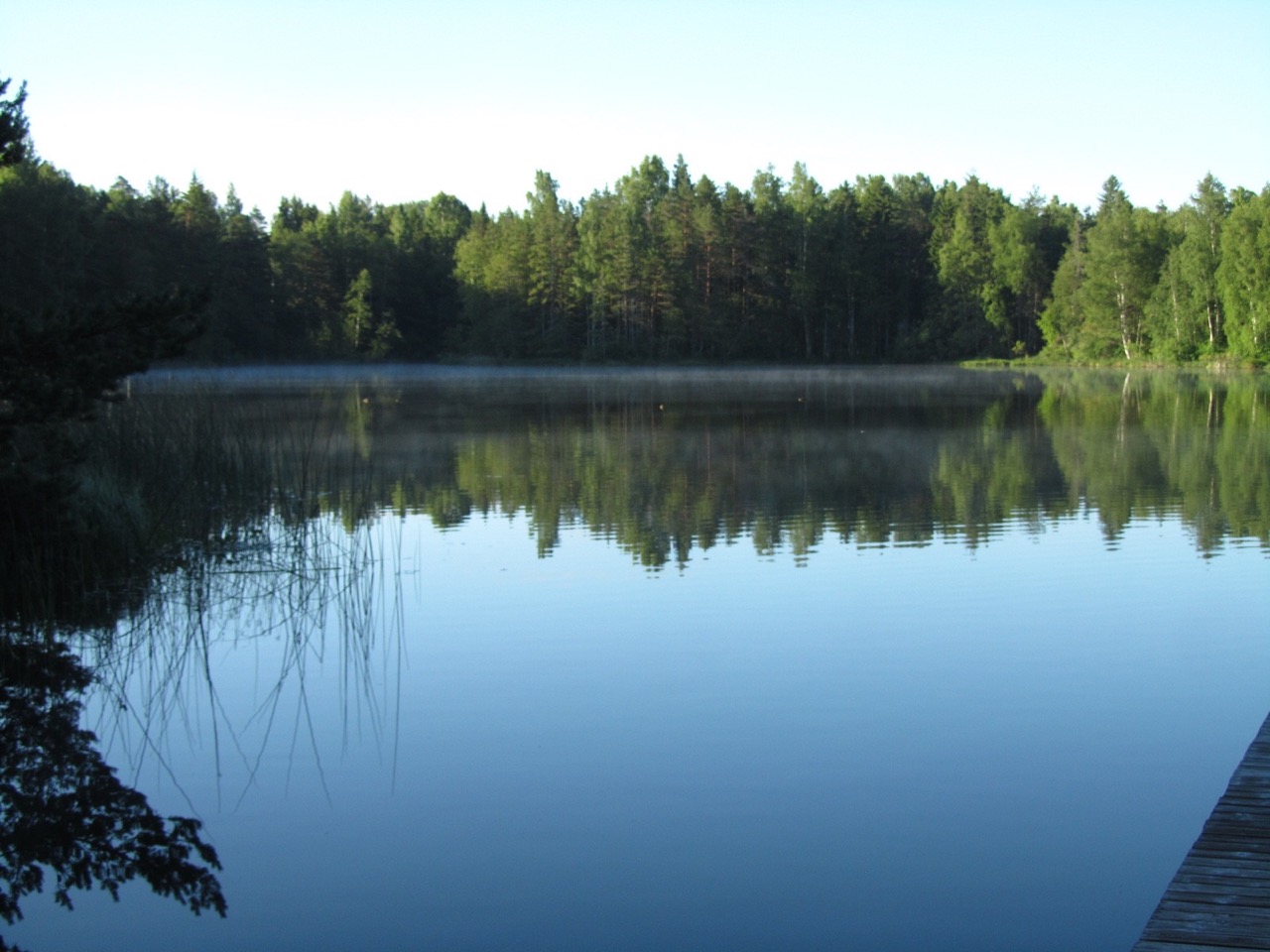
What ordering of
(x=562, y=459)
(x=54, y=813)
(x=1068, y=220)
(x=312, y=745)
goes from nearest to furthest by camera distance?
(x=54, y=813) < (x=312, y=745) < (x=562, y=459) < (x=1068, y=220)

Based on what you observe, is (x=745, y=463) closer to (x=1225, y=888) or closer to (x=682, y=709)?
(x=682, y=709)

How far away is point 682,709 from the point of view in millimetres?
5848

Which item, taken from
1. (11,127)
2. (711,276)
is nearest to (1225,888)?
(11,127)

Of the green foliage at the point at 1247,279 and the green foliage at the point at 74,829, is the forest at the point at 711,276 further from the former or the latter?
the green foliage at the point at 74,829

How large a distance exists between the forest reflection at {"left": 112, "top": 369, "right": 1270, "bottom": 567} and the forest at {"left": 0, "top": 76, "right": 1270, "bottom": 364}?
91.5 feet

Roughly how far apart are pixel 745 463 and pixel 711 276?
4938 centimetres

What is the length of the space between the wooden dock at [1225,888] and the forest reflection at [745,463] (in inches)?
227

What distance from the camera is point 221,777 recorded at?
16.7 ft

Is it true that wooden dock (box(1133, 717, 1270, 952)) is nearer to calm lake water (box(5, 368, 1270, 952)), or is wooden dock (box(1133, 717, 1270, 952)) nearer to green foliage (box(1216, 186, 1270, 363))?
calm lake water (box(5, 368, 1270, 952))

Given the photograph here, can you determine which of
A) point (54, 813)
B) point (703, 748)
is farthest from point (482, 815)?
point (54, 813)

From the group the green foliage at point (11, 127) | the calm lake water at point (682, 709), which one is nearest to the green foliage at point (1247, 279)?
the calm lake water at point (682, 709)

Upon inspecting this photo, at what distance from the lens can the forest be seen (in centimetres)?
5653

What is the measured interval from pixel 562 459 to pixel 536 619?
9.43 meters

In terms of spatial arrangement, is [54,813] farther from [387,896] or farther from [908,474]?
[908,474]
